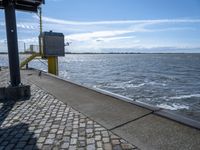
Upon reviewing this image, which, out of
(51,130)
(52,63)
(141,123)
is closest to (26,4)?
(51,130)

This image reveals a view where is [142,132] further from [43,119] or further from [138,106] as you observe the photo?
[43,119]

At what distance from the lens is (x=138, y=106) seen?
5.82 m

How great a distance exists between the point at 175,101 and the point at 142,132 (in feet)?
35.2

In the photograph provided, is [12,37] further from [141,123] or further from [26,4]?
[141,123]

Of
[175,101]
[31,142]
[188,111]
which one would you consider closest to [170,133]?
[31,142]

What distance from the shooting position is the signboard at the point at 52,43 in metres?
18.9

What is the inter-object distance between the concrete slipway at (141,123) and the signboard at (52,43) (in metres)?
13.1

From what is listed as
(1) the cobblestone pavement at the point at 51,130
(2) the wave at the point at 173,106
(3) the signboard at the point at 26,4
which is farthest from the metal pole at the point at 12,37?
(2) the wave at the point at 173,106

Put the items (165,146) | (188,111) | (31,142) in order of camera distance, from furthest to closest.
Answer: (188,111), (31,142), (165,146)

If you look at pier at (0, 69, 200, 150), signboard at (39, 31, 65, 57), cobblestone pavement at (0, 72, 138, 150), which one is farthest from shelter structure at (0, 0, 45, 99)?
signboard at (39, 31, 65, 57)

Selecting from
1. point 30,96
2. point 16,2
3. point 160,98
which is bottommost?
point 160,98

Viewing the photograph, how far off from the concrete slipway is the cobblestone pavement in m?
0.27

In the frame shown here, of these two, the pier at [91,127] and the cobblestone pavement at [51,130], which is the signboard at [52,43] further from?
the cobblestone pavement at [51,130]

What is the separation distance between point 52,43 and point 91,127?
627 inches
